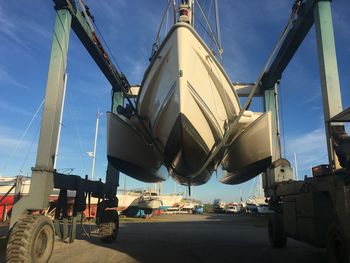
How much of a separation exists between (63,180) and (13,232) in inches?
92.9

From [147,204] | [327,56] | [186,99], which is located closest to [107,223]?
[186,99]

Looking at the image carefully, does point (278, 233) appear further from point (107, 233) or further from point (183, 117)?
point (107, 233)

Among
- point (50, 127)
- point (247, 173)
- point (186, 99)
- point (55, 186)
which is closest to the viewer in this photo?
point (186, 99)

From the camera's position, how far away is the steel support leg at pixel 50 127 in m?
7.38

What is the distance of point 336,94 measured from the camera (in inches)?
338

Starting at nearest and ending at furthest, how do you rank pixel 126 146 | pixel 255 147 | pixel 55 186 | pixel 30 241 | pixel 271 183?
pixel 30 241 < pixel 55 186 < pixel 255 147 < pixel 126 146 < pixel 271 183

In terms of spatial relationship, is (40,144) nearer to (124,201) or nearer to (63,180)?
(63,180)

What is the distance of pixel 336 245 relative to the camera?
542 cm

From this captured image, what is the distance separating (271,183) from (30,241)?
6904 millimetres

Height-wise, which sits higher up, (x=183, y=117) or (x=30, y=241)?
(x=183, y=117)

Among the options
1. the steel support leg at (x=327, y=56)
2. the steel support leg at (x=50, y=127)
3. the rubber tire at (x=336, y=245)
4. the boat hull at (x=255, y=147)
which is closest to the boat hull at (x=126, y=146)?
the steel support leg at (x=50, y=127)

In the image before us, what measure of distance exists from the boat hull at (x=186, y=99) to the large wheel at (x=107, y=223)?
2.66 meters

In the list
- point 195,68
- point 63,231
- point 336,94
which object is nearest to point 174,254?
point 63,231

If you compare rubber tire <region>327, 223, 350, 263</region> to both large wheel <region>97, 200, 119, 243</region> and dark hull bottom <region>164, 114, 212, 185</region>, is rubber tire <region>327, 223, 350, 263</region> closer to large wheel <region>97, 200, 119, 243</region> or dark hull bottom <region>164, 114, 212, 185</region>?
dark hull bottom <region>164, 114, 212, 185</region>
